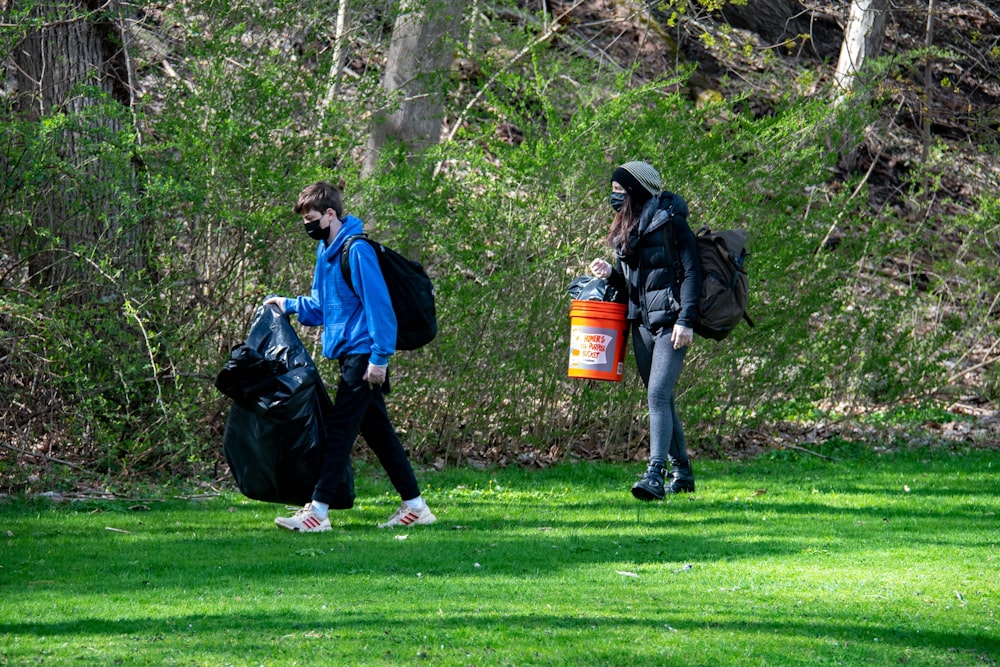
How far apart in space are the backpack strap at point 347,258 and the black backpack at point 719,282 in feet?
6.52

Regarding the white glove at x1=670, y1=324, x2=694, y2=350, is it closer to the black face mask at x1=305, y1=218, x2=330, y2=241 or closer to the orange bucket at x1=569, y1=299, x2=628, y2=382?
the orange bucket at x1=569, y1=299, x2=628, y2=382

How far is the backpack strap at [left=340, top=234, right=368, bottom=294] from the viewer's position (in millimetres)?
6367

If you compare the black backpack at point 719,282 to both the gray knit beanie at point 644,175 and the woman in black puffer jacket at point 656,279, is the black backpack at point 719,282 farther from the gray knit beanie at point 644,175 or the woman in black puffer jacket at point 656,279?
the gray knit beanie at point 644,175

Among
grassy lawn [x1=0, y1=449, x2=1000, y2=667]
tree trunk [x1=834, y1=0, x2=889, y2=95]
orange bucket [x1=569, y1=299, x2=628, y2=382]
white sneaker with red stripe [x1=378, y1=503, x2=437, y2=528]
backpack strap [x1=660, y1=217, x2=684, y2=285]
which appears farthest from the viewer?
tree trunk [x1=834, y1=0, x2=889, y2=95]

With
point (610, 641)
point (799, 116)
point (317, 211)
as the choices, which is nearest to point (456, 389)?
point (317, 211)

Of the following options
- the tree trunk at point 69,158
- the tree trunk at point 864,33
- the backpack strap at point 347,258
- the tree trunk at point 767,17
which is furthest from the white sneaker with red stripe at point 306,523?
the tree trunk at point 767,17

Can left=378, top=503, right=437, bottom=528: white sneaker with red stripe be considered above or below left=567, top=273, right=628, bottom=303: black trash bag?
below

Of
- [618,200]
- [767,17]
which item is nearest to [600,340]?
[618,200]

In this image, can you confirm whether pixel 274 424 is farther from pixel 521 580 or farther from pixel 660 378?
pixel 660 378

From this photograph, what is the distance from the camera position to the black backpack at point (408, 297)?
21.2ft

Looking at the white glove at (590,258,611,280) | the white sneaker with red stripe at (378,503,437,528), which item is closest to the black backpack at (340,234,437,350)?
the white sneaker with red stripe at (378,503,437,528)

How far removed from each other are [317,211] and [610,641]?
9.91 ft

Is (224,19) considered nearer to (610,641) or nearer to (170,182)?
(170,182)

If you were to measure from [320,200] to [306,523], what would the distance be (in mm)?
1705
